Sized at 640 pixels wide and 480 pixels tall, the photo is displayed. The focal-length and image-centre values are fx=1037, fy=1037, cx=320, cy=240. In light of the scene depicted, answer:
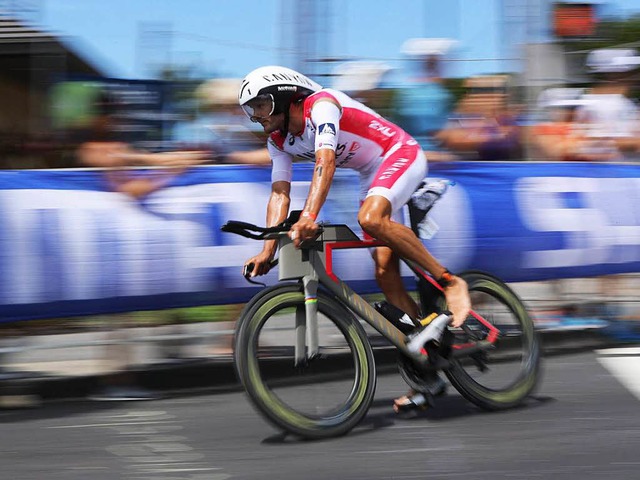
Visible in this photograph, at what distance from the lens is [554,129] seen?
843 cm

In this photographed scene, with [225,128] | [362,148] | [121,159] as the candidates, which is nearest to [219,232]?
[121,159]

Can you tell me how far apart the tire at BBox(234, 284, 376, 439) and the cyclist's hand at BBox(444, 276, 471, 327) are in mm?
575

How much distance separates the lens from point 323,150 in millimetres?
5109

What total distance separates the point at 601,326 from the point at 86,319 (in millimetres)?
3985

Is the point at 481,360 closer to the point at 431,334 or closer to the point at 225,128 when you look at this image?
the point at 431,334

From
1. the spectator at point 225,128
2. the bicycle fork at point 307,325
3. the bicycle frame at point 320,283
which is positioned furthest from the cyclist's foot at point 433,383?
the spectator at point 225,128

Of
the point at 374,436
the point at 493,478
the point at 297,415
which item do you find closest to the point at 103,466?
the point at 297,415

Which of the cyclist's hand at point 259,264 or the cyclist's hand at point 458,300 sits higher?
the cyclist's hand at point 259,264

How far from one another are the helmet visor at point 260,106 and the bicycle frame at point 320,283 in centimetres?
62

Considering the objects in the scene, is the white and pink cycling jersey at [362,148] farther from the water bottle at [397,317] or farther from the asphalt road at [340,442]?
the asphalt road at [340,442]

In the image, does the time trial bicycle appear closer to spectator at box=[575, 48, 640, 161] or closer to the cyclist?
the cyclist

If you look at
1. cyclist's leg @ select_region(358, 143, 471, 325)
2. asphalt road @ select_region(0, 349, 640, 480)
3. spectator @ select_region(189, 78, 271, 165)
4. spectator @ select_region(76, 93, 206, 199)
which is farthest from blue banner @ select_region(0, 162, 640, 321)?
cyclist's leg @ select_region(358, 143, 471, 325)

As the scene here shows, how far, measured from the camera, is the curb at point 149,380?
21.4 feet

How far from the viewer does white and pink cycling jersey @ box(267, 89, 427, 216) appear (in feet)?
17.2
